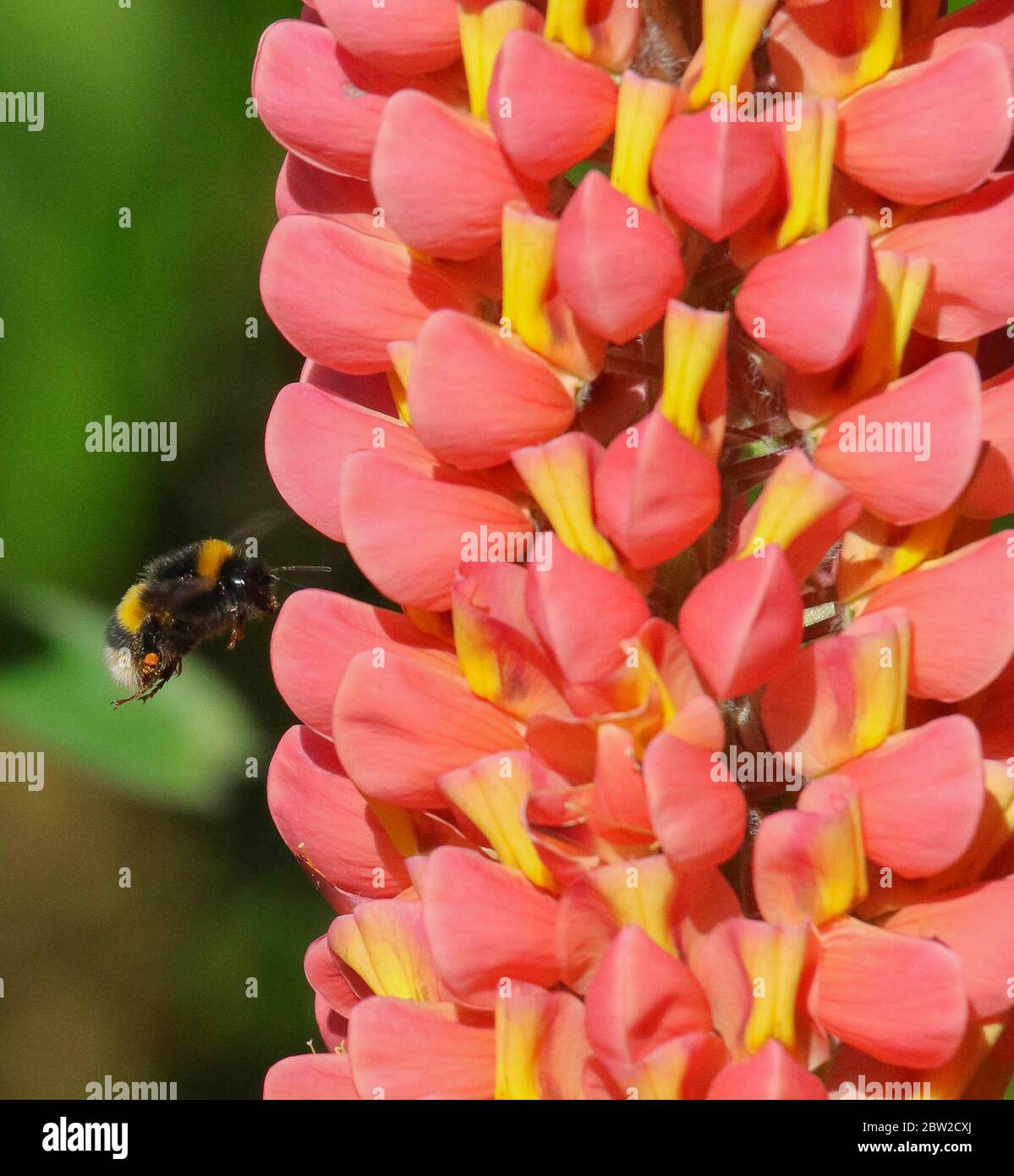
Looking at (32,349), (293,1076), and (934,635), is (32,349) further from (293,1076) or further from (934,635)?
(934,635)

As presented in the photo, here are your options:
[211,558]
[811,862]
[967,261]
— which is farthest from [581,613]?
[211,558]

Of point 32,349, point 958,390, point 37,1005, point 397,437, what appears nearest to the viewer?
point 958,390

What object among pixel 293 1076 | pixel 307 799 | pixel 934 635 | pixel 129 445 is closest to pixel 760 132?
pixel 934 635

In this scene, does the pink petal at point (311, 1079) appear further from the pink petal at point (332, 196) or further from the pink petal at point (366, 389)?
the pink petal at point (332, 196)

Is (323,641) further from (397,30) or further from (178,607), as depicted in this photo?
(178,607)

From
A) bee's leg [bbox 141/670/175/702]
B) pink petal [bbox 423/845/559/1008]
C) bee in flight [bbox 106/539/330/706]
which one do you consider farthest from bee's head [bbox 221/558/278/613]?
pink petal [bbox 423/845/559/1008]

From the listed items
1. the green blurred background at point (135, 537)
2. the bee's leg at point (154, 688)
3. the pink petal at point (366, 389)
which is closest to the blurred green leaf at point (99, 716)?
the green blurred background at point (135, 537)

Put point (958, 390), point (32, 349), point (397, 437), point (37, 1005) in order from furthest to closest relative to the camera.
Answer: point (37, 1005)
point (32, 349)
point (397, 437)
point (958, 390)

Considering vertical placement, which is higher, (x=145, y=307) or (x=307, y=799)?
(x=145, y=307)
